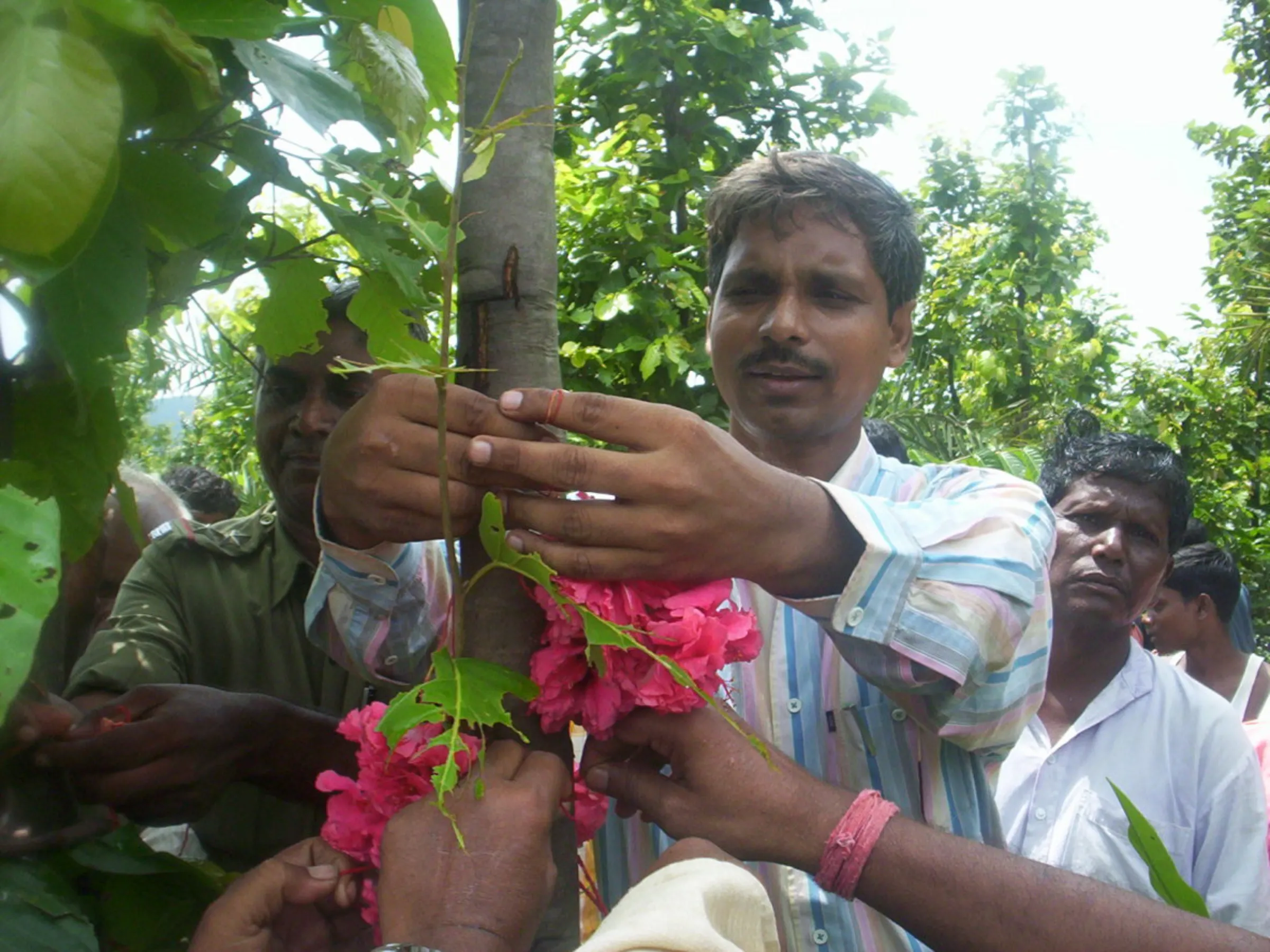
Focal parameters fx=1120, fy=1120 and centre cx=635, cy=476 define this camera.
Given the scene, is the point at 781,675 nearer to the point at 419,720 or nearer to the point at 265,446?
the point at 419,720

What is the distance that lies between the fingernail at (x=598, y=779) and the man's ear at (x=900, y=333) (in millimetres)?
1283

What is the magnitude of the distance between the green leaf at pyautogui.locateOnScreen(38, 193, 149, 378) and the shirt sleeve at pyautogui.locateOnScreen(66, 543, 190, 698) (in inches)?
49.2

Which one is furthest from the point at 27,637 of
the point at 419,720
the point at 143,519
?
the point at 143,519

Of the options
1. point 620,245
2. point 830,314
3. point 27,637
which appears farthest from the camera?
point 620,245

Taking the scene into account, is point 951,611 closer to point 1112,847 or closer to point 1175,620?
point 1112,847

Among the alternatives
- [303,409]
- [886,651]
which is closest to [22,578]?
[886,651]

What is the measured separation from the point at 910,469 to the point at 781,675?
589 millimetres

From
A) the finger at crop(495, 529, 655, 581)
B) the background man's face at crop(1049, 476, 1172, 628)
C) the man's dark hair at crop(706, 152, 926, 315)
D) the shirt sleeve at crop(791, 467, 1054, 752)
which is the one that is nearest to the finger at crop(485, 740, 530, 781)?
the finger at crop(495, 529, 655, 581)

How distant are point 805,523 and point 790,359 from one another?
791 mm

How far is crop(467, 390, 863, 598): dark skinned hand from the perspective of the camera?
140cm

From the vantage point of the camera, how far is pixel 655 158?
6016 mm

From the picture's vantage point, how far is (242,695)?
7.09 feet

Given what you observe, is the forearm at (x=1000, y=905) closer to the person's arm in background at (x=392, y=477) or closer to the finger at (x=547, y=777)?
the finger at (x=547, y=777)

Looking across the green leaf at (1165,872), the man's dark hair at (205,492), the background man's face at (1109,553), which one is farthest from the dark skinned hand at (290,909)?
the man's dark hair at (205,492)
